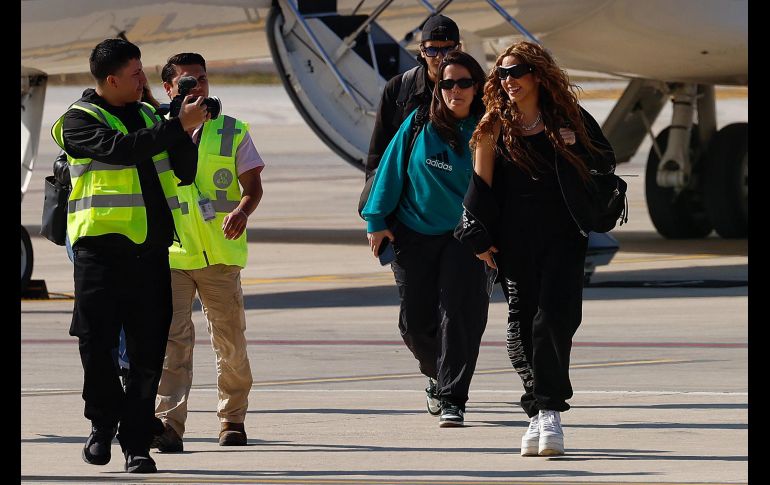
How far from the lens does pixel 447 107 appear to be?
8781 mm

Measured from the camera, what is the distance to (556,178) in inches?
309

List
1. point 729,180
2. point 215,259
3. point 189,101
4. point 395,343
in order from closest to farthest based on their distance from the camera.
Result: point 189,101 < point 215,259 < point 395,343 < point 729,180

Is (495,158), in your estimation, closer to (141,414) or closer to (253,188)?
(253,188)

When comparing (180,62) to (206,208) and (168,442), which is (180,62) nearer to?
(206,208)

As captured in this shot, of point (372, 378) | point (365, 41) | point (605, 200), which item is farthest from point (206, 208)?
point (365, 41)

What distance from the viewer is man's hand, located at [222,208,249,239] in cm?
824

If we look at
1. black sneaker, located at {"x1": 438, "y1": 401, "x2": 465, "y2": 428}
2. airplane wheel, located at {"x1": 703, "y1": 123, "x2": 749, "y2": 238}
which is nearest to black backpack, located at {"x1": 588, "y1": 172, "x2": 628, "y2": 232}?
black sneaker, located at {"x1": 438, "y1": 401, "x2": 465, "y2": 428}

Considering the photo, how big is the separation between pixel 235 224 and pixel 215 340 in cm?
59

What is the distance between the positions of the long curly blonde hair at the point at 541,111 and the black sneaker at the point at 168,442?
181cm

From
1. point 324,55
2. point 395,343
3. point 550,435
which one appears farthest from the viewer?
point 324,55

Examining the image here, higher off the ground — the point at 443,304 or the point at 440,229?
the point at 440,229

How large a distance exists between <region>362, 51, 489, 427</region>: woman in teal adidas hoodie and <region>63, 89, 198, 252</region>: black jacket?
1547mm

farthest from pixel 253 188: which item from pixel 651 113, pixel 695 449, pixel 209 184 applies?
pixel 651 113

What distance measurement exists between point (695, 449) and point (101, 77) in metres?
2.90
